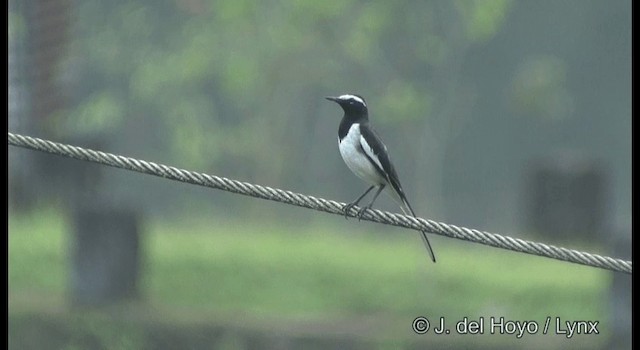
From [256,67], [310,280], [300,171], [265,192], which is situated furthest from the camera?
[300,171]

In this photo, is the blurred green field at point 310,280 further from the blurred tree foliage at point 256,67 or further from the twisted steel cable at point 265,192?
the twisted steel cable at point 265,192

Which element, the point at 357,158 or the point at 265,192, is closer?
the point at 265,192

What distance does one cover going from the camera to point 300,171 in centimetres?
3500

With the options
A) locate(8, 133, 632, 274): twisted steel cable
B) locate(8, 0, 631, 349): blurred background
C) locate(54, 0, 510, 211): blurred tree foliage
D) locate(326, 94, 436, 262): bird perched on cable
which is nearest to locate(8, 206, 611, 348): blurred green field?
locate(8, 0, 631, 349): blurred background

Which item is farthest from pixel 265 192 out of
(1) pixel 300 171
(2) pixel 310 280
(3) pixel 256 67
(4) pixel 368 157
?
(1) pixel 300 171

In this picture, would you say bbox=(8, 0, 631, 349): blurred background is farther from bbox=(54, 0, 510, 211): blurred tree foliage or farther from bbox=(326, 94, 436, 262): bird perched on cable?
bbox=(326, 94, 436, 262): bird perched on cable

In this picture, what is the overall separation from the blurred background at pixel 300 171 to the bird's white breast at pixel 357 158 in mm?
4296

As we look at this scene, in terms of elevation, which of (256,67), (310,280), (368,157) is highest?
(256,67)

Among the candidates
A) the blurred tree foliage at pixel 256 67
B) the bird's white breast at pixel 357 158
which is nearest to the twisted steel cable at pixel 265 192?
the bird's white breast at pixel 357 158

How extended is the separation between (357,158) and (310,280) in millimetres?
6766

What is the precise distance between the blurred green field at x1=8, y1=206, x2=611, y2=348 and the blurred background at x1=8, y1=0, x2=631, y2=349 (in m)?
0.04

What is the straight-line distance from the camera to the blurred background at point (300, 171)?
1570cm

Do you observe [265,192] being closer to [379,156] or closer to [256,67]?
[379,156]

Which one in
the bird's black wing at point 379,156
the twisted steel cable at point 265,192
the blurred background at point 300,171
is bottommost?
the twisted steel cable at point 265,192
